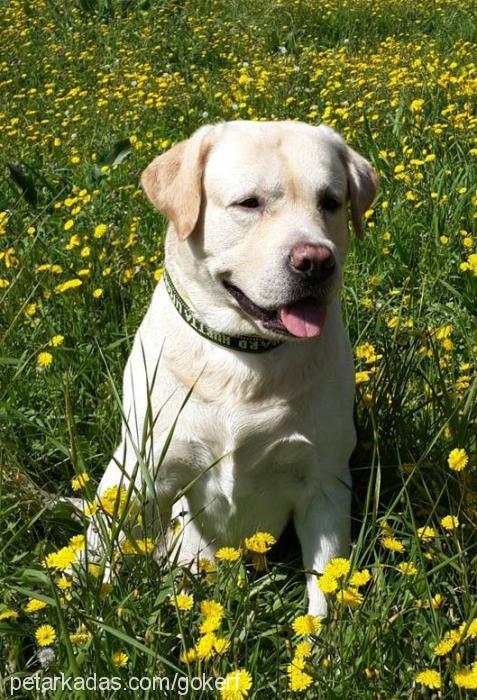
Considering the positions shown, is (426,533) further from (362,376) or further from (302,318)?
(362,376)

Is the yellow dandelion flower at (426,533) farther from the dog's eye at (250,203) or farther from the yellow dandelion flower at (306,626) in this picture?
the dog's eye at (250,203)

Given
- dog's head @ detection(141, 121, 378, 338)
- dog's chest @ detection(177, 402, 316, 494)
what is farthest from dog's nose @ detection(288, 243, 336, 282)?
dog's chest @ detection(177, 402, 316, 494)

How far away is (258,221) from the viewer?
2.44m

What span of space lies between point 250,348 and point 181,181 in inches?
19.5

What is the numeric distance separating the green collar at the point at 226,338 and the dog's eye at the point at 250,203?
327 mm

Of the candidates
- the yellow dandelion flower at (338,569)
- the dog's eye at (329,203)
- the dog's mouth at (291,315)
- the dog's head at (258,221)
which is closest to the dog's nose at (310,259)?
the dog's head at (258,221)

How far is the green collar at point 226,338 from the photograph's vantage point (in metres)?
2.58

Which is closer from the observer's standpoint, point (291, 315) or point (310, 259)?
point (310, 259)

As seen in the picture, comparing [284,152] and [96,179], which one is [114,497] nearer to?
[284,152]

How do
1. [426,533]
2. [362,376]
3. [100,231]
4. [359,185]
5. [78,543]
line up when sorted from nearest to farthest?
1. [78,543]
2. [426,533]
3. [359,185]
4. [362,376]
5. [100,231]

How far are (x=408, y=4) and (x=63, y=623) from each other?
7.69 m

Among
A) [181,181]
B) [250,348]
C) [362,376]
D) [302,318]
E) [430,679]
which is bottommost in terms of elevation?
[362,376]

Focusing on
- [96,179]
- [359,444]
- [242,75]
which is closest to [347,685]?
[359,444]

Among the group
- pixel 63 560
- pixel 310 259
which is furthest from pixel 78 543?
pixel 310 259
